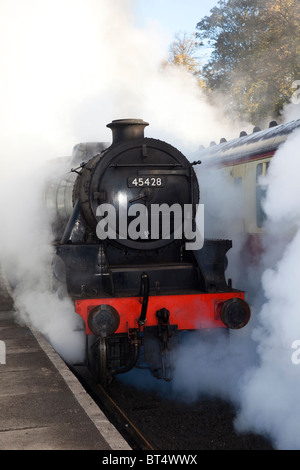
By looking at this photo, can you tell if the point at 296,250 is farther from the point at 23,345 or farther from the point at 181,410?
→ the point at 23,345

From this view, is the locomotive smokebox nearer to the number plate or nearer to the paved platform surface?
the number plate

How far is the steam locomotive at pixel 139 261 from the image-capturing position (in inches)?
214

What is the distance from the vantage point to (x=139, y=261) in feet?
19.8

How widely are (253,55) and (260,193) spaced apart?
1659 centimetres

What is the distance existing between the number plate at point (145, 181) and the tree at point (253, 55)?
14.6m

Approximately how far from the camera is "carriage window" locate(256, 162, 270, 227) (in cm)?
702

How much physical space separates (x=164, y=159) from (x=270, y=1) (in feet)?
60.7

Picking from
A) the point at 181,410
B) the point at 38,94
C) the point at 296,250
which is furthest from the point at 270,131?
the point at 38,94

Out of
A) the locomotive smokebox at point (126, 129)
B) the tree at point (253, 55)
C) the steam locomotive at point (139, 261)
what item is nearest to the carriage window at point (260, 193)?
the steam locomotive at point (139, 261)

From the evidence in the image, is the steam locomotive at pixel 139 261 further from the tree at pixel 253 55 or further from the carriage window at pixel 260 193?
the tree at pixel 253 55

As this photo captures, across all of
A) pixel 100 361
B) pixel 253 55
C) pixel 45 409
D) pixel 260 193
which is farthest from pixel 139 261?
pixel 253 55

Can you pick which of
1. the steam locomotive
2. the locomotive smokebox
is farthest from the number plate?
the locomotive smokebox

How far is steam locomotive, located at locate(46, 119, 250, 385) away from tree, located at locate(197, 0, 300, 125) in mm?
14554

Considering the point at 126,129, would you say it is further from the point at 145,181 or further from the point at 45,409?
the point at 45,409
